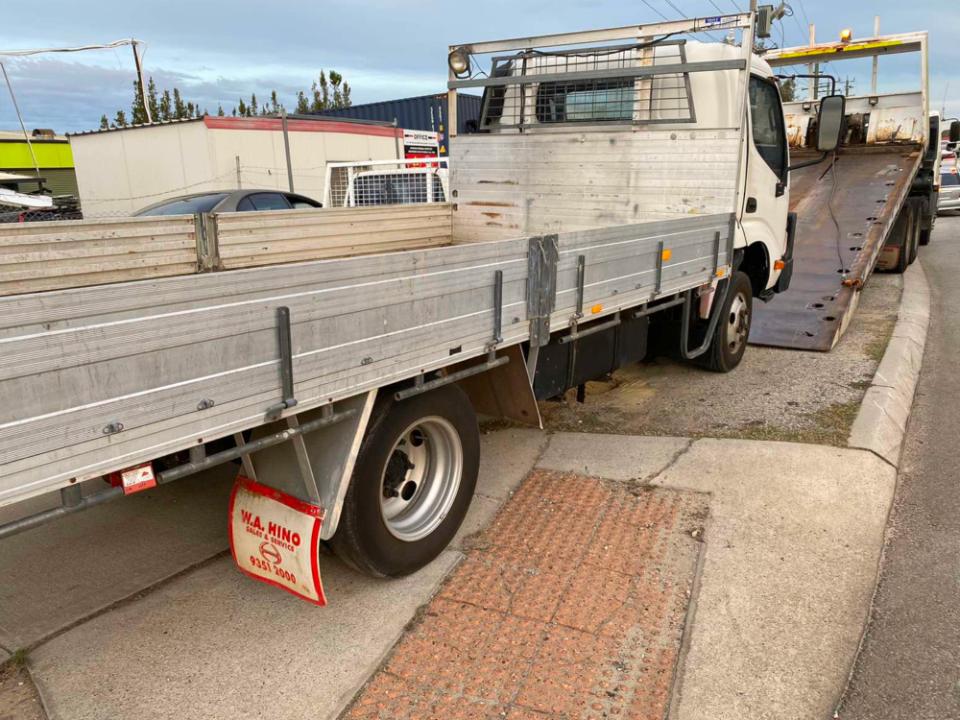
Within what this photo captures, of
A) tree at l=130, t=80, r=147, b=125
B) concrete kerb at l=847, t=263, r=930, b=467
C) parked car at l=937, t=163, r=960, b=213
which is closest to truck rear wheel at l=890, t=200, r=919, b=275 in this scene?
concrete kerb at l=847, t=263, r=930, b=467

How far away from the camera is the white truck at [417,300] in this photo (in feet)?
7.00

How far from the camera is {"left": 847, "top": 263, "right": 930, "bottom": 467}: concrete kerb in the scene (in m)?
5.08

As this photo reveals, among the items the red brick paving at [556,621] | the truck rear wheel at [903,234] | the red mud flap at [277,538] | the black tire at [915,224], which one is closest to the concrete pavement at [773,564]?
the red brick paving at [556,621]

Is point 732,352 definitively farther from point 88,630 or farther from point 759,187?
point 88,630

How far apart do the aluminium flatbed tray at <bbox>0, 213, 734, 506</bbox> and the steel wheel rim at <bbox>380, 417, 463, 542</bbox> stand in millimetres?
501

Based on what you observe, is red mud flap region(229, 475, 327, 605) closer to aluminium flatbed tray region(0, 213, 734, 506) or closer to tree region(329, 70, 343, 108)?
aluminium flatbed tray region(0, 213, 734, 506)

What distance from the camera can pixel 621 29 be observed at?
5609 mm

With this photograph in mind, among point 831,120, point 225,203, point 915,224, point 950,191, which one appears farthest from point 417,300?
point 950,191

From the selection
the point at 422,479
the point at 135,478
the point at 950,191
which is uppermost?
the point at 135,478

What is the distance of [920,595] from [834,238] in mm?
7178

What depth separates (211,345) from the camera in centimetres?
234

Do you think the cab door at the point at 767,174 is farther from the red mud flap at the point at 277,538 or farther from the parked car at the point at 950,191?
the parked car at the point at 950,191

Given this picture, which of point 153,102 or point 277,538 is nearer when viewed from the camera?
point 277,538

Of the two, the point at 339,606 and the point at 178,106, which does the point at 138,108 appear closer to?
the point at 178,106
